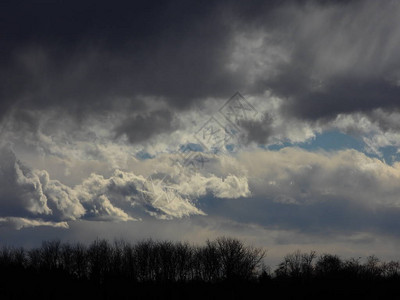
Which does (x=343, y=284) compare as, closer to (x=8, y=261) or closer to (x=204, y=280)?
(x=204, y=280)

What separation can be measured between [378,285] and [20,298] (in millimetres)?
91226

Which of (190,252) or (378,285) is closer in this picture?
(378,285)

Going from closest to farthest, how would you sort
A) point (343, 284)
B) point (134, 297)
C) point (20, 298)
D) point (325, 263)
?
point (20, 298), point (134, 297), point (343, 284), point (325, 263)

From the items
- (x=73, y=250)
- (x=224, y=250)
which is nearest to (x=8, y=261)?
(x=73, y=250)

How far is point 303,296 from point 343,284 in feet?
60.7

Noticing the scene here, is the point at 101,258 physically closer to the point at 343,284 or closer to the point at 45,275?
the point at 45,275

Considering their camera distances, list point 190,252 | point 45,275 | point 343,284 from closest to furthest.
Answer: point 343,284, point 45,275, point 190,252

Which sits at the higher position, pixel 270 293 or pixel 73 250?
pixel 73 250

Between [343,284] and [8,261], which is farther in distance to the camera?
[8,261]

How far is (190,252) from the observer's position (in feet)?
503

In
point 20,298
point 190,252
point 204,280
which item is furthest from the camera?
point 190,252

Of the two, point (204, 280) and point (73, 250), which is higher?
point (73, 250)

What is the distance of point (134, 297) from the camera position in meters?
105

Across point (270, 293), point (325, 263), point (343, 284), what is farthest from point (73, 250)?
point (325, 263)
